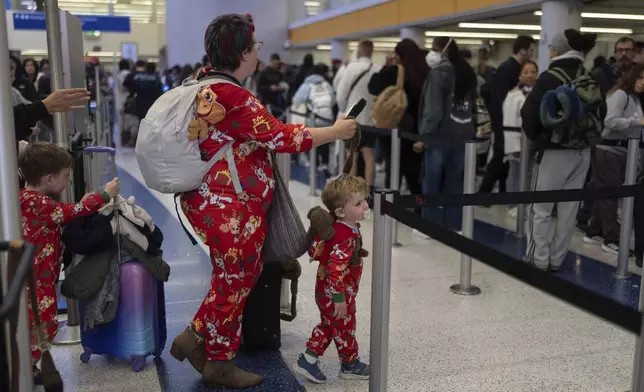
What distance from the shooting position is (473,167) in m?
4.19

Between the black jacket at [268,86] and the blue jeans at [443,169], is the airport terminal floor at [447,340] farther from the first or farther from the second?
the black jacket at [268,86]

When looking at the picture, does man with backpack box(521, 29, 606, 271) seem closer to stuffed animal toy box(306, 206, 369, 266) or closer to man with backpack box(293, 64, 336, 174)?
stuffed animal toy box(306, 206, 369, 266)

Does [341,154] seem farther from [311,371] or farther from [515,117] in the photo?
[311,371]

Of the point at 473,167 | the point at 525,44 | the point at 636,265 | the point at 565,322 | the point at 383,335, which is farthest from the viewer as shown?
the point at 525,44

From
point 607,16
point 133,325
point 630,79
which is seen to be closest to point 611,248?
point 630,79

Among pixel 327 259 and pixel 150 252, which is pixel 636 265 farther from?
pixel 150 252

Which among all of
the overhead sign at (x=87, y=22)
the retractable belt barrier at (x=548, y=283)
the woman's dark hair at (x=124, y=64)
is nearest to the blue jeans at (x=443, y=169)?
the retractable belt barrier at (x=548, y=283)

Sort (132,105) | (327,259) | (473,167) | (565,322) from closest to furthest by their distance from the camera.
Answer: (327,259) → (565,322) → (473,167) → (132,105)

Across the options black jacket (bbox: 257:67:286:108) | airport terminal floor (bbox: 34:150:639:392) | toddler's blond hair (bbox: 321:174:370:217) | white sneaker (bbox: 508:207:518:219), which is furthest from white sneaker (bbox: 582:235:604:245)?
black jacket (bbox: 257:67:286:108)

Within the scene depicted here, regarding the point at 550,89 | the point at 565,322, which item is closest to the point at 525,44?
the point at 550,89

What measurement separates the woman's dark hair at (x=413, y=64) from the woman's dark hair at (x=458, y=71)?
436 mm

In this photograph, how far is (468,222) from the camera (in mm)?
4219

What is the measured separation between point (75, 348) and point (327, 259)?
143 cm

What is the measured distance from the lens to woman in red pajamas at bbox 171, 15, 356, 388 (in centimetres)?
258
